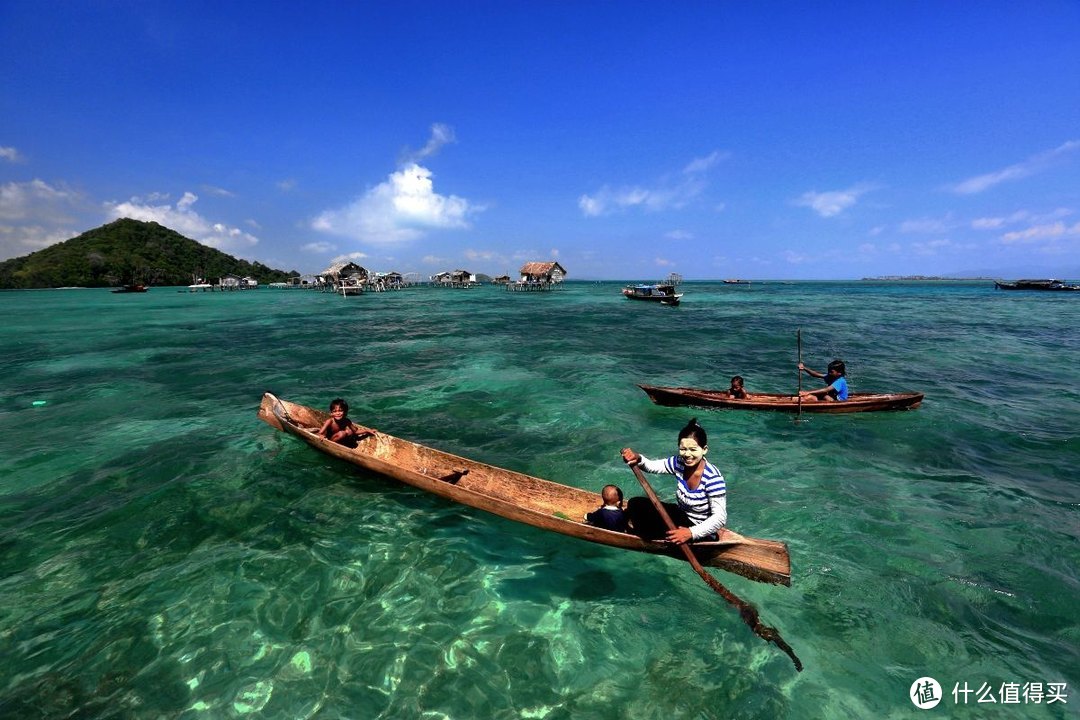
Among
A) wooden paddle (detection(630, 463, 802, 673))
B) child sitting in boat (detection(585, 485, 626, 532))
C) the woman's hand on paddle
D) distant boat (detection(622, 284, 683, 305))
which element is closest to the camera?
wooden paddle (detection(630, 463, 802, 673))

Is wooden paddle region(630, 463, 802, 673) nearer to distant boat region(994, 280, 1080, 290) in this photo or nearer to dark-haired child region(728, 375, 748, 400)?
dark-haired child region(728, 375, 748, 400)

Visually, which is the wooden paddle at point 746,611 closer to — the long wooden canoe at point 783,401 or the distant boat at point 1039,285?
the long wooden canoe at point 783,401

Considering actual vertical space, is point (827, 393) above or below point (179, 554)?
above

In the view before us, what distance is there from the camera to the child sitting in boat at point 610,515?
20.8 feet

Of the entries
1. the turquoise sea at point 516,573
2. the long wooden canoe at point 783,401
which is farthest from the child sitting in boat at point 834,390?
the turquoise sea at point 516,573

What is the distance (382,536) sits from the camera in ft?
24.5

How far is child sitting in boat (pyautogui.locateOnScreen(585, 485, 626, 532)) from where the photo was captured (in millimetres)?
6332

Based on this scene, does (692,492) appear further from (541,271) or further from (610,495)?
(541,271)

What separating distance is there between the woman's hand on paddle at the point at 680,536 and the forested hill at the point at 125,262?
532 feet

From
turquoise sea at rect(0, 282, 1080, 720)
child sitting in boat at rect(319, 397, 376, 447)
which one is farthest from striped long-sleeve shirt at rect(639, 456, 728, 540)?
child sitting in boat at rect(319, 397, 376, 447)

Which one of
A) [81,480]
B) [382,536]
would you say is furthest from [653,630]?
[81,480]

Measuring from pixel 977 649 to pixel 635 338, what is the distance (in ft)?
86.0

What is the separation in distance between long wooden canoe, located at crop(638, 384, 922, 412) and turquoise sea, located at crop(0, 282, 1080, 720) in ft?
1.24

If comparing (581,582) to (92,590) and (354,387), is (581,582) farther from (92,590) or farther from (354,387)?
(354,387)
